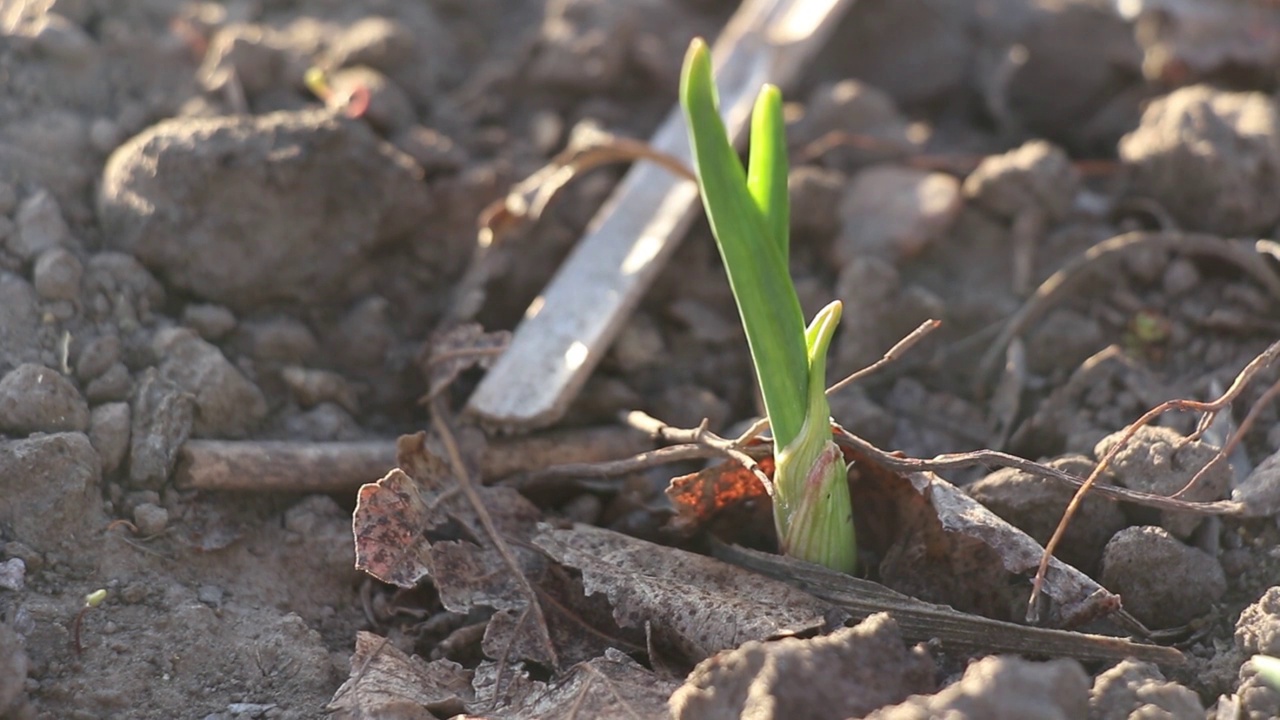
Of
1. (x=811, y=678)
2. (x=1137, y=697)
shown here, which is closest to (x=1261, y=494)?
(x=1137, y=697)

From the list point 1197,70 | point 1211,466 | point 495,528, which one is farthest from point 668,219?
point 1197,70

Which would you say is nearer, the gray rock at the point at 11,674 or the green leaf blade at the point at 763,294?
the gray rock at the point at 11,674

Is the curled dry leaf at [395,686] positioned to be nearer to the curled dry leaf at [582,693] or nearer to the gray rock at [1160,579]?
the curled dry leaf at [582,693]

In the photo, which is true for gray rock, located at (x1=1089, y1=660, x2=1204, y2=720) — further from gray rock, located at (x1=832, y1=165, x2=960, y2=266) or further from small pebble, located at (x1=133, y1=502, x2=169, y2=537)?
small pebble, located at (x1=133, y1=502, x2=169, y2=537)

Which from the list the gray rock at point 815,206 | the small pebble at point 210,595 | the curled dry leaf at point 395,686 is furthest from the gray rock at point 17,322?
the gray rock at point 815,206

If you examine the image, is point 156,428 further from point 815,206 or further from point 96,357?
point 815,206

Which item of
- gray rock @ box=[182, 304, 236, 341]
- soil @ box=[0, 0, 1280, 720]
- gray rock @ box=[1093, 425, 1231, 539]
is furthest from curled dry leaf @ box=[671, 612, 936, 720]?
gray rock @ box=[182, 304, 236, 341]
